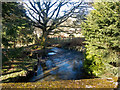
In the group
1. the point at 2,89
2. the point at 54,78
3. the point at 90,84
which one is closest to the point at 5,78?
the point at 54,78

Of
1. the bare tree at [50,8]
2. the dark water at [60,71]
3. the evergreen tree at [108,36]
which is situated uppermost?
the bare tree at [50,8]

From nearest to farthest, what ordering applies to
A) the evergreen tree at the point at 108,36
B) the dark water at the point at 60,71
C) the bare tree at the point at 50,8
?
the evergreen tree at the point at 108,36, the dark water at the point at 60,71, the bare tree at the point at 50,8

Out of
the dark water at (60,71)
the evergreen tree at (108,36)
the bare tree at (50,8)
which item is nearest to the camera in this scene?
the evergreen tree at (108,36)

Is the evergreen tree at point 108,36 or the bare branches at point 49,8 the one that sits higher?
the bare branches at point 49,8

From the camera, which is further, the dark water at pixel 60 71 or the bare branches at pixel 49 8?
the bare branches at pixel 49 8

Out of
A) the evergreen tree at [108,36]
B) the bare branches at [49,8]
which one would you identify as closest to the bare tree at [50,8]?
→ the bare branches at [49,8]

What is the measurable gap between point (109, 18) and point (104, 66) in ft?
6.72

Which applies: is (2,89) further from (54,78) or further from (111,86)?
(54,78)

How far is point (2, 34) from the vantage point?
3930 mm

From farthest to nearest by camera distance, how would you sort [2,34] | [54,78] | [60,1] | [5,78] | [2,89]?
[60,1]
[54,78]
[5,78]
[2,34]
[2,89]

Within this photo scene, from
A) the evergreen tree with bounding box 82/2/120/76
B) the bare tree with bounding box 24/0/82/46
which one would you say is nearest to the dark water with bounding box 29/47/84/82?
the evergreen tree with bounding box 82/2/120/76

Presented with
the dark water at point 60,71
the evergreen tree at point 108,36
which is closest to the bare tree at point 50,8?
the dark water at point 60,71

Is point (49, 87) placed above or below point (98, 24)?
below

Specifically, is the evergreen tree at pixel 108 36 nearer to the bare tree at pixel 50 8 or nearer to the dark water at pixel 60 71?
the dark water at pixel 60 71
